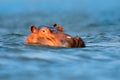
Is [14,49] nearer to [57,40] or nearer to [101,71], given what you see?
[57,40]

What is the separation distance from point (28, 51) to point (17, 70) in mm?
2200

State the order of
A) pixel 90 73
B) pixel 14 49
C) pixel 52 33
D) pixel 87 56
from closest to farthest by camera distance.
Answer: pixel 90 73, pixel 87 56, pixel 14 49, pixel 52 33

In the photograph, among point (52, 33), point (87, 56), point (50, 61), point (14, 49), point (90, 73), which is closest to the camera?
point (90, 73)

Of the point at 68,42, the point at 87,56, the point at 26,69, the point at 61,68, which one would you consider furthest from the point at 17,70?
the point at 68,42

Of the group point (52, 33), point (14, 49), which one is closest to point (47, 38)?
point (52, 33)

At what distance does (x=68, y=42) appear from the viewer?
36.1ft

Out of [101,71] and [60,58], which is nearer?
[101,71]

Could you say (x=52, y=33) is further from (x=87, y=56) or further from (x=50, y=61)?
(x=50, y=61)

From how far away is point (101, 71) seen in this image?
8117 millimetres

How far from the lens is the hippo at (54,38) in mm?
10979

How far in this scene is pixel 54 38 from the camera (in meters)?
11.2

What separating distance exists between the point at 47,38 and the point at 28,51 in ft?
3.79

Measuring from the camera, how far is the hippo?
10979 mm

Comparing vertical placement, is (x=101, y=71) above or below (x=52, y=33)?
below
